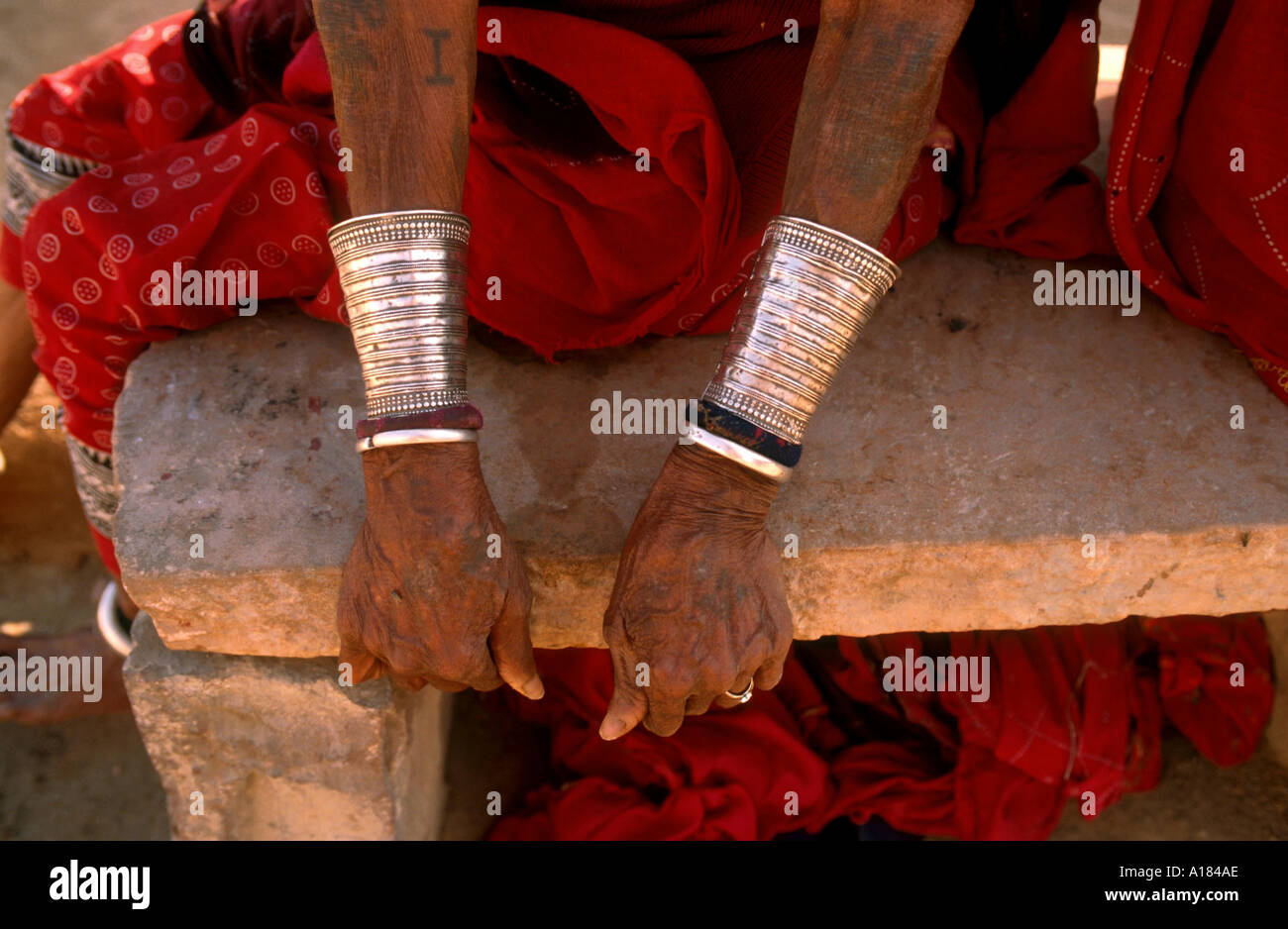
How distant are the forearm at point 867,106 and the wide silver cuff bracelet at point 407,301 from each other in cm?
38

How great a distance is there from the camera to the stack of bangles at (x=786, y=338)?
3.54 ft

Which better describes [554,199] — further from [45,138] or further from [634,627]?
[45,138]

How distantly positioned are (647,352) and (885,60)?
1.94 ft

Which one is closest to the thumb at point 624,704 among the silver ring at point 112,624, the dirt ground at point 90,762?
the dirt ground at point 90,762

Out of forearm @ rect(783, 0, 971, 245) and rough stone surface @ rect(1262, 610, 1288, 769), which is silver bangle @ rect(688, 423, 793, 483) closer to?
forearm @ rect(783, 0, 971, 245)

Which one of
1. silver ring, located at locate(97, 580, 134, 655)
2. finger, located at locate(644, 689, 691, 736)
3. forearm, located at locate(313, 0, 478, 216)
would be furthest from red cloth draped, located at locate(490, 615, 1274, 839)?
forearm, located at locate(313, 0, 478, 216)

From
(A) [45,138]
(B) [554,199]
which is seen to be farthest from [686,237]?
(A) [45,138]

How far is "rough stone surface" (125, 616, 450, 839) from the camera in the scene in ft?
4.74

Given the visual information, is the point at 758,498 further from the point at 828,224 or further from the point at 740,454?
the point at 828,224

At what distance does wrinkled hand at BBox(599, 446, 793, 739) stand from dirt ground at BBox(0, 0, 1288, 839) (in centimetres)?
94

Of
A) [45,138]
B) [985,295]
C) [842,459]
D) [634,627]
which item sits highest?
[45,138]

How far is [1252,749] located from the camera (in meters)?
1.97

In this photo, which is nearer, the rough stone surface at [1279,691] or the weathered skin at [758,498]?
the weathered skin at [758,498]

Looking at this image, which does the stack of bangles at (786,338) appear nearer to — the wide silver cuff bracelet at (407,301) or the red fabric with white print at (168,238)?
the wide silver cuff bracelet at (407,301)
